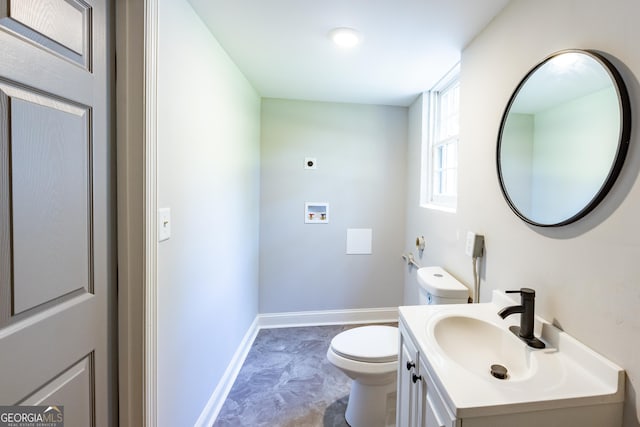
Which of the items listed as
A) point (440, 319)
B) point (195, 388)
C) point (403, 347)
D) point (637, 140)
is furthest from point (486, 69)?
point (195, 388)

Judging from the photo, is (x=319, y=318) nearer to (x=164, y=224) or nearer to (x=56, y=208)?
(x=164, y=224)

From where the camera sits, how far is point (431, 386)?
892 millimetres

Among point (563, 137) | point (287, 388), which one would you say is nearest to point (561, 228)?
point (563, 137)

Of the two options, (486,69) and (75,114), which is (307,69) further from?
(75,114)

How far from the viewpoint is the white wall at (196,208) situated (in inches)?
45.4

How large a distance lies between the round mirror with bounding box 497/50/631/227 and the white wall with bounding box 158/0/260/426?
4.94ft

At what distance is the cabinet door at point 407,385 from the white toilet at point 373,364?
27 centimetres

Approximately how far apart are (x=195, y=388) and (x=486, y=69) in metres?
2.30

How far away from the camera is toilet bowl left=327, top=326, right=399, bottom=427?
1503 millimetres

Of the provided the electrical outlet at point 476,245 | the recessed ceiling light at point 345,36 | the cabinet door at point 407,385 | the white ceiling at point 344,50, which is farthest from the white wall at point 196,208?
the electrical outlet at point 476,245

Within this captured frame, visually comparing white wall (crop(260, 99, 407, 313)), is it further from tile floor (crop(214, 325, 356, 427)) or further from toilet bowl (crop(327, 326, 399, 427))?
toilet bowl (crop(327, 326, 399, 427))

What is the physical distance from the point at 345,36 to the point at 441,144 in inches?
46.8

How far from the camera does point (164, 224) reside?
1132 mm

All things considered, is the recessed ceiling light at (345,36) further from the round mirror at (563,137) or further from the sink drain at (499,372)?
the sink drain at (499,372)
